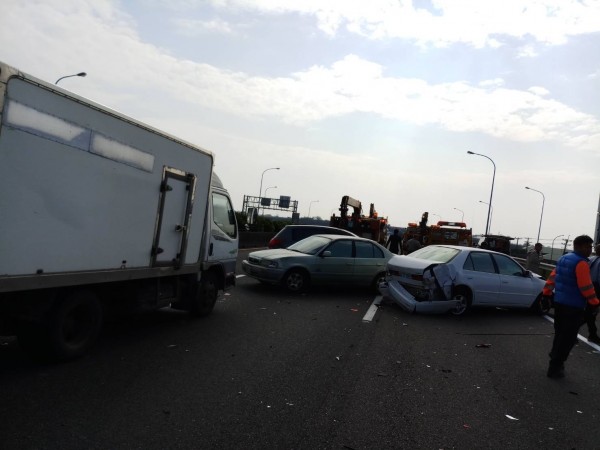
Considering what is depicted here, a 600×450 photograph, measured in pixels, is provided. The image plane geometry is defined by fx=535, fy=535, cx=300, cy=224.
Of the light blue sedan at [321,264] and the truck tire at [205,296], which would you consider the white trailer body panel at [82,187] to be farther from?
the light blue sedan at [321,264]

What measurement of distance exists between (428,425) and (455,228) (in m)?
23.3

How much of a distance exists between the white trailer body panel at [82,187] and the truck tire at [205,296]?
118cm

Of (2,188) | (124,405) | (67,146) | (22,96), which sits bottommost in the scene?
(124,405)

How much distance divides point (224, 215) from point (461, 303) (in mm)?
5157

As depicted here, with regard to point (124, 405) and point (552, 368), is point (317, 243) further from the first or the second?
point (124, 405)

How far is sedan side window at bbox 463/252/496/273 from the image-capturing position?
1124 cm

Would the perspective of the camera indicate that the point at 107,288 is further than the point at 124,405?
Yes

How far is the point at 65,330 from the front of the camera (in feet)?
18.9

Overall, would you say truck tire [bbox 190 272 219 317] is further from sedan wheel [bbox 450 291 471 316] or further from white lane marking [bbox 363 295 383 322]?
sedan wheel [bbox 450 291 471 316]

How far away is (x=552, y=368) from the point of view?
6.61m

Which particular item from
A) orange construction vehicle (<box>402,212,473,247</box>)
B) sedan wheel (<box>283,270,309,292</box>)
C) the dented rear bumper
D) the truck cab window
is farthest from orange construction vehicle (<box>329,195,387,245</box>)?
the truck cab window

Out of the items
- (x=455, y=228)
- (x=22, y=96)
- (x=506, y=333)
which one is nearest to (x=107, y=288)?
(x=22, y=96)

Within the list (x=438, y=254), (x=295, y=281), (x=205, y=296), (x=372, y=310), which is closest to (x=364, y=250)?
(x=295, y=281)

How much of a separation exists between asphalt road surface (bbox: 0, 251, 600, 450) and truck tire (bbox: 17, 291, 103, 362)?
157mm
